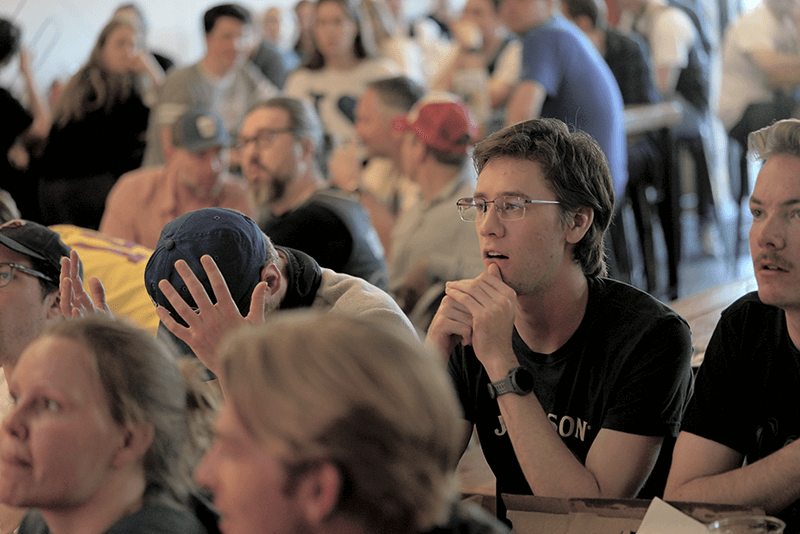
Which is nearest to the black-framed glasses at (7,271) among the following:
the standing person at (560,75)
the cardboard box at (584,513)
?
the cardboard box at (584,513)

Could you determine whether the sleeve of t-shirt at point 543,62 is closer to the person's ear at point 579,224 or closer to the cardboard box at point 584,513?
the person's ear at point 579,224

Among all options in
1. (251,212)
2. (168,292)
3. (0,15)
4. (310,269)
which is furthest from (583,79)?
(0,15)

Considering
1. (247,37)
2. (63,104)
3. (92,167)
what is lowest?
(92,167)

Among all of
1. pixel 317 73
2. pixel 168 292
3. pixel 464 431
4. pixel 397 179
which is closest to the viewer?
pixel 168 292

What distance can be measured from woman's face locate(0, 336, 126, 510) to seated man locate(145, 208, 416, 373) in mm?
366

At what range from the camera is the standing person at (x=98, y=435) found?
1.10 m

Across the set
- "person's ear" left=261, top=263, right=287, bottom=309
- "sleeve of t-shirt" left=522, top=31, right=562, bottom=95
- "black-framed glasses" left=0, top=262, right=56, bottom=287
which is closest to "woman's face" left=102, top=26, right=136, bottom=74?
"sleeve of t-shirt" left=522, top=31, right=562, bottom=95

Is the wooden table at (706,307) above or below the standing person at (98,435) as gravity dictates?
below

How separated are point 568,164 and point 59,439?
1.08m

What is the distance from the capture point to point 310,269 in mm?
1901

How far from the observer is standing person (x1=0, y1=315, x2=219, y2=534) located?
43.3 inches

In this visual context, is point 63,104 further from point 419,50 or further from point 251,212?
point 419,50

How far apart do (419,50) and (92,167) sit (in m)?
2.46

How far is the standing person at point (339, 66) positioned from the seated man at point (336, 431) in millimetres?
3902
